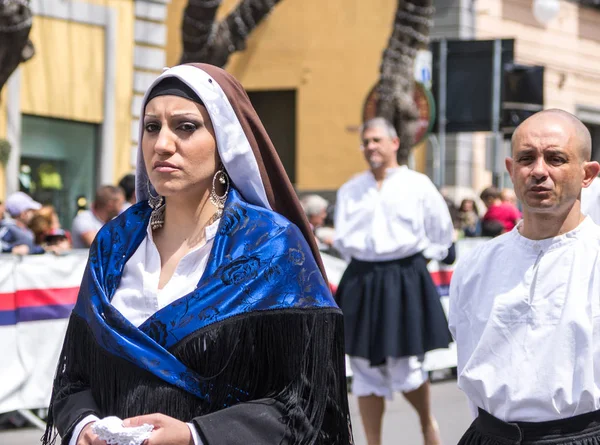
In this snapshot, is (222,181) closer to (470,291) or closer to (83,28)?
(470,291)

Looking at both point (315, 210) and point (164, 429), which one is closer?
point (164, 429)

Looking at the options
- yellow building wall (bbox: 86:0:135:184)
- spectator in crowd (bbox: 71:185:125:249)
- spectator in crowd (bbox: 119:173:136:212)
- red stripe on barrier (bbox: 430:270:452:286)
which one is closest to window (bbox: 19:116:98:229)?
yellow building wall (bbox: 86:0:135:184)

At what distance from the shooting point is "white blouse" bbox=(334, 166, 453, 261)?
7535mm

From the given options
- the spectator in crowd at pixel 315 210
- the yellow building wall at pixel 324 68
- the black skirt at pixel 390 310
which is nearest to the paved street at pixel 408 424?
the black skirt at pixel 390 310

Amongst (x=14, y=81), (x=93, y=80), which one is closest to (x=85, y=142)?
(x=93, y=80)

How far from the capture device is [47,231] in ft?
30.1

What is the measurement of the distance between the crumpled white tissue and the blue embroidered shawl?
0.15m

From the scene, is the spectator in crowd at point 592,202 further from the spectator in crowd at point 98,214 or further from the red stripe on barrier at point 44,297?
the spectator in crowd at point 98,214

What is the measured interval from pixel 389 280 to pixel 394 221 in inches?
14.7

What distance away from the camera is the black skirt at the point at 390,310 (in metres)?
7.62

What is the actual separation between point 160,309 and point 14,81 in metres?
12.3

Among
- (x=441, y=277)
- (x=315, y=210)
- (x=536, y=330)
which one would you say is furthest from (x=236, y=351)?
(x=315, y=210)

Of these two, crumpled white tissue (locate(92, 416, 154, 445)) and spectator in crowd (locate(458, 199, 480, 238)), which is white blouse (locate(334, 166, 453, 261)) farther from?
spectator in crowd (locate(458, 199, 480, 238))

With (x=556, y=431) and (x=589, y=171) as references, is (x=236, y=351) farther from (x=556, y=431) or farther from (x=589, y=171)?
(x=589, y=171)
